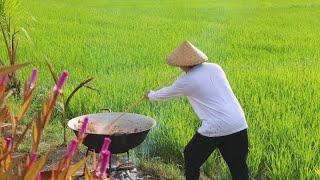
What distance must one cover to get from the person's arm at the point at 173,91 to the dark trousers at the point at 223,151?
0.27m

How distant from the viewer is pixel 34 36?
10.7m

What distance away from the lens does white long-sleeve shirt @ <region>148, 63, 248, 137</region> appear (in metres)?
3.19

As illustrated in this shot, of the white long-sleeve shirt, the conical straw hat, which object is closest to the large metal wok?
the white long-sleeve shirt

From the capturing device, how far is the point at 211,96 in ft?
10.5

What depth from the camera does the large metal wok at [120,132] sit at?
10.8 ft

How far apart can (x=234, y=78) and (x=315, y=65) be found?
5.54 ft

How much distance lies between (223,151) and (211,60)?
5098 mm

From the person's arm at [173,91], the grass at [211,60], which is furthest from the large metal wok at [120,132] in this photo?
the grass at [211,60]

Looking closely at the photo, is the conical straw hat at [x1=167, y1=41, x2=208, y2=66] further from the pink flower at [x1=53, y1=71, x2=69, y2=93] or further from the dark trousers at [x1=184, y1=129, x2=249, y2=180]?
the pink flower at [x1=53, y1=71, x2=69, y2=93]

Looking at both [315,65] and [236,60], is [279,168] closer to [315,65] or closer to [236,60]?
[315,65]

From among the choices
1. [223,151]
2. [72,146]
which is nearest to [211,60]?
[223,151]

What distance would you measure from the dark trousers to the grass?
393 millimetres

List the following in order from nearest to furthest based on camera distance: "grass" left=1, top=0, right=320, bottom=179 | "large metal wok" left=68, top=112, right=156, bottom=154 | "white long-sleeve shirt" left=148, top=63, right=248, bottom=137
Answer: "white long-sleeve shirt" left=148, top=63, right=248, bottom=137 → "large metal wok" left=68, top=112, right=156, bottom=154 → "grass" left=1, top=0, right=320, bottom=179

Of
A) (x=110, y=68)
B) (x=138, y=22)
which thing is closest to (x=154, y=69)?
(x=110, y=68)
